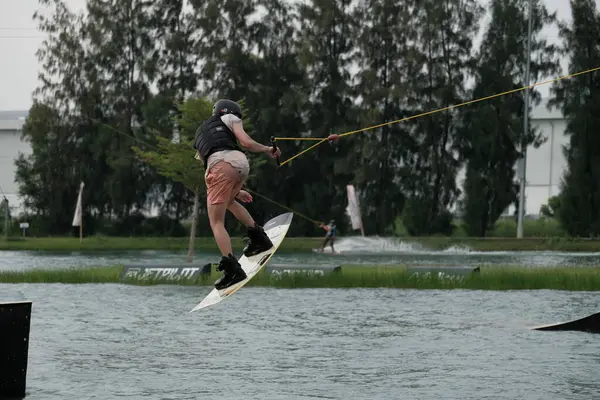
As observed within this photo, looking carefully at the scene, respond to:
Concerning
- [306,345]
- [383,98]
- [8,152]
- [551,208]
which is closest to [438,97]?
[383,98]

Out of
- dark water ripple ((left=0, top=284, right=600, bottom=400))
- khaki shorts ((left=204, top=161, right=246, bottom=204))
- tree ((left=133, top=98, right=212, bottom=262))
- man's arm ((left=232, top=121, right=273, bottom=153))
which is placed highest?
tree ((left=133, top=98, right=212, bottom=262))

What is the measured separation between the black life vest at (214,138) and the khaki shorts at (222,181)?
0.19m

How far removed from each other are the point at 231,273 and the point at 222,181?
149 cm

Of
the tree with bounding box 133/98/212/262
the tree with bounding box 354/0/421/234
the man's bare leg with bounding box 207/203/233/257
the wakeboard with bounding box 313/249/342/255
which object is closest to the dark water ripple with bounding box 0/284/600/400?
the man's bare leg with bounding box 207/203/233/257

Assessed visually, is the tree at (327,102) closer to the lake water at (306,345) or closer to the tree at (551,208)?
the tree at (551,208)

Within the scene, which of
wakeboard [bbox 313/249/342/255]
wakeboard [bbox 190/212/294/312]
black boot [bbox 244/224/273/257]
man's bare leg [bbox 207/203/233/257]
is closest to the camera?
man's bare leg [bbox 207/203/233/257]

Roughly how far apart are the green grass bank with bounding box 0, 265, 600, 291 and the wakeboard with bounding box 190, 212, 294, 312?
19.0 metres

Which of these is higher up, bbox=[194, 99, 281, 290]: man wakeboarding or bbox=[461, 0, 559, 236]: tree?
bbox=[461, 0, 559, 236]: tree

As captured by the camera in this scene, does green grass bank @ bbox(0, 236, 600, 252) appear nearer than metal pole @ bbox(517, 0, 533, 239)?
Yes

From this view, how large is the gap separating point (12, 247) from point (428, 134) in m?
28.2

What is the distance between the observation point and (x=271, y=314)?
96.7ft

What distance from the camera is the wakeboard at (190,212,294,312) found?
16.0 m

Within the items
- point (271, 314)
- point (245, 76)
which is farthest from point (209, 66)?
point (271, 314)

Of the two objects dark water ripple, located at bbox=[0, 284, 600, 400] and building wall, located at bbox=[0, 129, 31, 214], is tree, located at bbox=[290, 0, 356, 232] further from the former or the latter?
dark water ripple, located at bbox=[0, 284, 600, 400]
